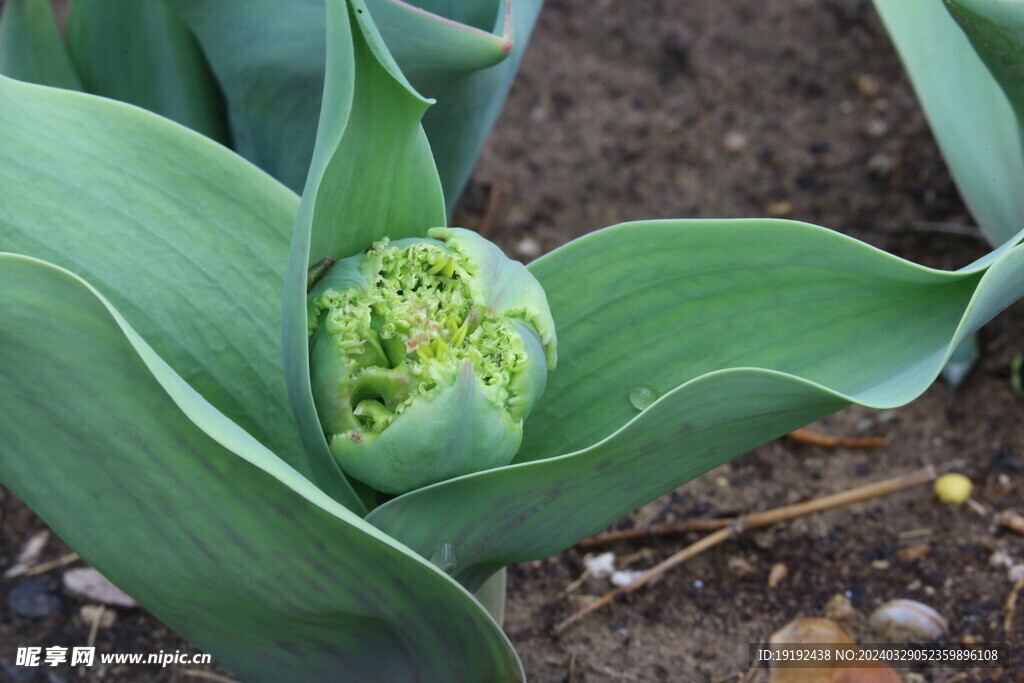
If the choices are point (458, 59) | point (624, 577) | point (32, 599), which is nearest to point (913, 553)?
point (624, 577)

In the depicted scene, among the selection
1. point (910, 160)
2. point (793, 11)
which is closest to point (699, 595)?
point (910, 160)

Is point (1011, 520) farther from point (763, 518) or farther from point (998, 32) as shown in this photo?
point (998, 32)

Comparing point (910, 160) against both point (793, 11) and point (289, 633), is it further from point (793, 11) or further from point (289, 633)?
point (289, 633)

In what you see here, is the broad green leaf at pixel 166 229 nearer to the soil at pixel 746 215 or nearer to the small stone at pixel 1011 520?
the soil at pixel 746 215

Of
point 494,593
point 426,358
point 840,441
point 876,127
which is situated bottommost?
point 840,441

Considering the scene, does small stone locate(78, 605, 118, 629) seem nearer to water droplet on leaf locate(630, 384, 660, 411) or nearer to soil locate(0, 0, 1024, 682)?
soil locate(0, 0, 1024, 682)

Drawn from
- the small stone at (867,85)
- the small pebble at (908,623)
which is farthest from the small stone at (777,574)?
the small stone at (867,85)
